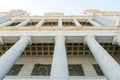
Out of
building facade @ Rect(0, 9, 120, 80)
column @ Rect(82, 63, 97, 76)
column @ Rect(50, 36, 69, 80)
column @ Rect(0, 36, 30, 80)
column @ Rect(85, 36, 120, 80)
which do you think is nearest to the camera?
column @ Rect(50, 36, 69, 80)

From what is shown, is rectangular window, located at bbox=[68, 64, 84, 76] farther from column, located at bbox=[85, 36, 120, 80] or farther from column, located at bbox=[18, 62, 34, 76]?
column, located at bbox=[85, 36, 120, 80]

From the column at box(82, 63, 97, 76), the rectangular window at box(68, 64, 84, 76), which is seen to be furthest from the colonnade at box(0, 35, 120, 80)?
the rectangular window at box(68, 64, 84, 76)

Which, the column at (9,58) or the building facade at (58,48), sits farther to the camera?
the building facade at (58,48)

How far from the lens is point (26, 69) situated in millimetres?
21438

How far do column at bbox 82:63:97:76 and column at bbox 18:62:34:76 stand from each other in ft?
19.6

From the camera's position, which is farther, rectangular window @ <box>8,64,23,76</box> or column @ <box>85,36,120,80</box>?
rectangular window @ <box>8,64,23,76</box>

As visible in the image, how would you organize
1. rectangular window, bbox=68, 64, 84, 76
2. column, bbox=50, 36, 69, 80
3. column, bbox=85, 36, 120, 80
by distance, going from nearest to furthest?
column, bbox=50, 36, 69, 80, column, bbox=85, 36, 120, 80, rectangular window, bbox=68, 64, 84, 76

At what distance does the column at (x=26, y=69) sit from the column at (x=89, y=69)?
5.96 meters

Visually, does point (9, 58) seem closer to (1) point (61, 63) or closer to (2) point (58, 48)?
(1) point (61, 63)

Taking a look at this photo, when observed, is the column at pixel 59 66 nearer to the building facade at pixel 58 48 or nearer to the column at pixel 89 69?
the building facade at pixel 58 48

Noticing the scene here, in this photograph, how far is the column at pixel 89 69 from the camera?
67.1ft

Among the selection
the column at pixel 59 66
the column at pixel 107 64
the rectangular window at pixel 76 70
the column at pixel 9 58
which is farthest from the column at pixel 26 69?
the column at pixel 107 64

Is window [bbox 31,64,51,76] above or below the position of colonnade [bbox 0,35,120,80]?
below

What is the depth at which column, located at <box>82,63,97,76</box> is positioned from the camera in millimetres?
20453
